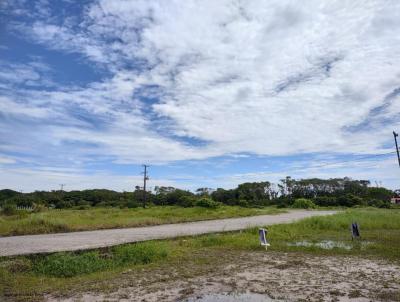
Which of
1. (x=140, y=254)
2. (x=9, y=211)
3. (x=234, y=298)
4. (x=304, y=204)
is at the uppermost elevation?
(x=304, y=204)

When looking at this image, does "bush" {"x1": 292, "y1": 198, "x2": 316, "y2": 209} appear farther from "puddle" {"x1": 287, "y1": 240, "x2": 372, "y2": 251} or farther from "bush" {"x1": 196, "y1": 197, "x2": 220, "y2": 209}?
"puddle" {"x1": 287, "y1": 240, "x2": 372, "y2": 251}

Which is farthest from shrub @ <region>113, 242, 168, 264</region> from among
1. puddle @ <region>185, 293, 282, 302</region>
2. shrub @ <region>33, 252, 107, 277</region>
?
puddle @ <region>185, 293, 282, 302</region>

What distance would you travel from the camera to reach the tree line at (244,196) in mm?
66000

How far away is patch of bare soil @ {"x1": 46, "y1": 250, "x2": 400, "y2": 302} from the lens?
21.8 ft

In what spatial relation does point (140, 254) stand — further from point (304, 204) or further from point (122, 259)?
point (304, 204)

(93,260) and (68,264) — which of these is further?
(93,260)

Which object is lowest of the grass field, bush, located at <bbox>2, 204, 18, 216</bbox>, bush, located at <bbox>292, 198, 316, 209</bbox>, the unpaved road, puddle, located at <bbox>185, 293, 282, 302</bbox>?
puddle, located at <bbox>185, 293, 282, 302</bbox>

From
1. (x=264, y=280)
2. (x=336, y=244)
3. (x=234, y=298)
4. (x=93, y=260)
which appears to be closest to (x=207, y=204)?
(x=336, y=244)

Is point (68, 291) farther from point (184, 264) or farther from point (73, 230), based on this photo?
point (73, 230)

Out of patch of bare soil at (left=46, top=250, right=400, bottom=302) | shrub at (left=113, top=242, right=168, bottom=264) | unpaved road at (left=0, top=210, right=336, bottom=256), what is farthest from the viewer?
unpaved road at (left=0, top=210, right=336, bottom=256)

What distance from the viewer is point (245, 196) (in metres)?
81.3

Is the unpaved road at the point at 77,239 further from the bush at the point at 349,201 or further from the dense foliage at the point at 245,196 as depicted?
the bush at the point at 349,201

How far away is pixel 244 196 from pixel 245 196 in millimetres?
700

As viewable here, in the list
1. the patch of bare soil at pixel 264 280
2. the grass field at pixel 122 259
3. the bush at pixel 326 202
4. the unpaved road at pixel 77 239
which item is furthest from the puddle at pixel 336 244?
the bush at pixel 326 202
